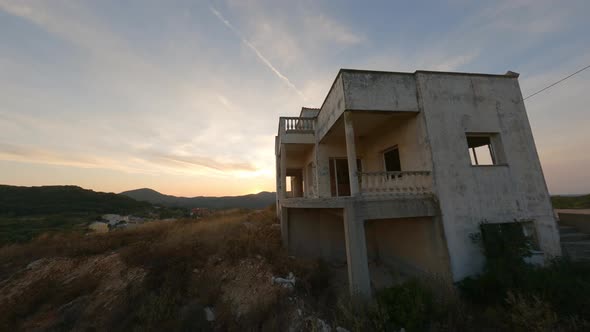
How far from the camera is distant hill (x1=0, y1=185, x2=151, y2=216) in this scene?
2770 cm

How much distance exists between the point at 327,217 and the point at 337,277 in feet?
8.06

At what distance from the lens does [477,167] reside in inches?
229

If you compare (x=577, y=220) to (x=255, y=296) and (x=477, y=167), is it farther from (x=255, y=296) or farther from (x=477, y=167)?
(x=255, y=296)

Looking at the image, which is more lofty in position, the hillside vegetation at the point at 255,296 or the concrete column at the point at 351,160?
the concrete column at the point at 351,160

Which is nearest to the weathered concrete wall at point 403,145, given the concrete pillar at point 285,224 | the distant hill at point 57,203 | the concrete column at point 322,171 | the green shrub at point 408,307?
the concrete column at point 322,171

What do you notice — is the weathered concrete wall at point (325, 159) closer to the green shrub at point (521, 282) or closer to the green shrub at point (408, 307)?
the green shrub at point (408, 307)

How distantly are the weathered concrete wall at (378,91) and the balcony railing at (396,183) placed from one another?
2.10 m

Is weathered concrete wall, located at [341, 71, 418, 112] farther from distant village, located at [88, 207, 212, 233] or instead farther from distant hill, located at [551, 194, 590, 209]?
distant village, located at [88, 207, 212, 233]

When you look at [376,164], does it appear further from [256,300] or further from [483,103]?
[256,300]

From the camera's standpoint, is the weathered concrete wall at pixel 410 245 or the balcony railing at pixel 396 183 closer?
the weathered concrete wall at pixel 410 245

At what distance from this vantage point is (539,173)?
6051 millimetres

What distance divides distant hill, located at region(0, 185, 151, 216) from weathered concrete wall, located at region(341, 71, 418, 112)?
37700 mm

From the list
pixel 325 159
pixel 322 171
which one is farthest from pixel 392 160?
pixel 322 171

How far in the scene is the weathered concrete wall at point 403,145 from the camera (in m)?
5.94
